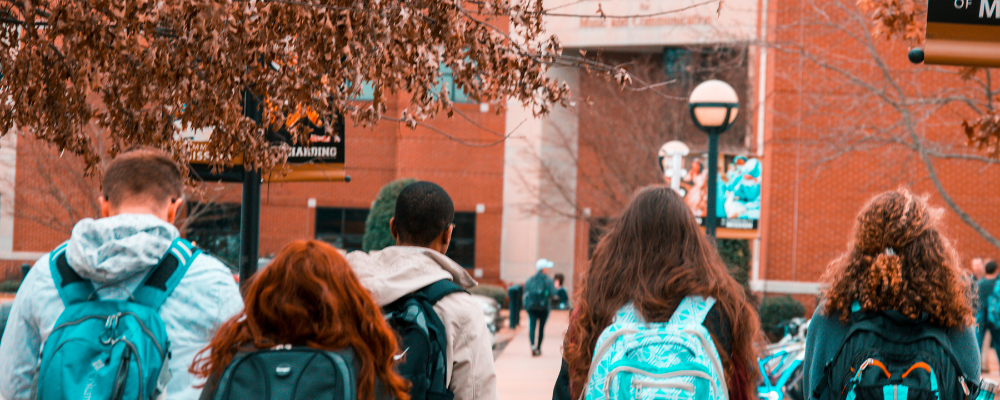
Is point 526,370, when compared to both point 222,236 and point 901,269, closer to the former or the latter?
point 901,269

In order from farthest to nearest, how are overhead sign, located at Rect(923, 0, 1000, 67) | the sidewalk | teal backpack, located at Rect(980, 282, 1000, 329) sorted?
the sidewalk < teal backpack, located at Rect(980, 282, 1000, 329) < overhead sign, located at Rect(923, 0, 1000, 67)

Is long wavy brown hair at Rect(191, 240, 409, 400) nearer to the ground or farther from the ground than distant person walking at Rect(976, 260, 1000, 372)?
farther from the ground

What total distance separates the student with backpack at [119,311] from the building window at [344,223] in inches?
1315

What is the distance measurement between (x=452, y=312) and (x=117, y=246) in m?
1.10

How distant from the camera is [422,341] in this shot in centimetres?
307

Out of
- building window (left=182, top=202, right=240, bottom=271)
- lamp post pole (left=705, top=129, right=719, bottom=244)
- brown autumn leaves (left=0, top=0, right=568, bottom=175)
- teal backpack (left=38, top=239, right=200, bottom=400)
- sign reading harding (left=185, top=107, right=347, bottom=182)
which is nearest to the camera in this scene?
teal backpack (left=38, top=239, right=200, bottom=400)

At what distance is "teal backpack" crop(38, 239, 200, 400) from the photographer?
2.71 metres

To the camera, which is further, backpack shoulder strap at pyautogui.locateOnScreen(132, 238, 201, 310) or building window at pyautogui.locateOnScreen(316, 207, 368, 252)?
building window at pyautogui.locateOnScreen(316, 207, 368, 252)

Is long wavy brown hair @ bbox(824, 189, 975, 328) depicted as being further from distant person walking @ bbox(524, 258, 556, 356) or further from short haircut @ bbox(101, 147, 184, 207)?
distant person walking @ bbox(524, 258, 556, 356)

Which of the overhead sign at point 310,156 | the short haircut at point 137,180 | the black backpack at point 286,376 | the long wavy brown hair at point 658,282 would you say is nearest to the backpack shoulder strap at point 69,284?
the short haircut at point 137,180

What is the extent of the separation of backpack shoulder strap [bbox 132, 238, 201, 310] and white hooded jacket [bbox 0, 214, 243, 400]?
0.02 m

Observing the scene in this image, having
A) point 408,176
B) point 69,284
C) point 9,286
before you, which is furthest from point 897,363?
point 408,176

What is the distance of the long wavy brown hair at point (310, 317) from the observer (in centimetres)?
259

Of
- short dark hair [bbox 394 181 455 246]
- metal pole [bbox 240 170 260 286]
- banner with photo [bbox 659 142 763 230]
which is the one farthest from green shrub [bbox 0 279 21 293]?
short dark hair [bbox 394 181 455 246]
